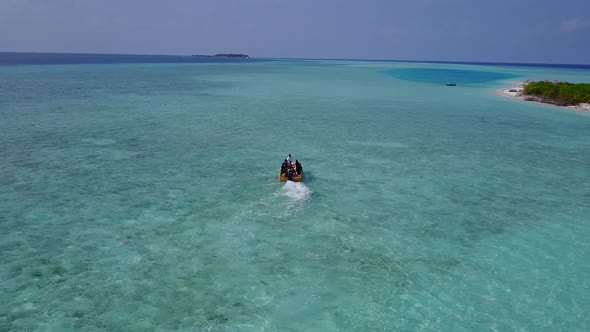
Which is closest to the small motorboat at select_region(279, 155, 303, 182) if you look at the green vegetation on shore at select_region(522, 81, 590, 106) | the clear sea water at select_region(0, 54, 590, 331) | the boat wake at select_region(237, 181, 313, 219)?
the boat wake at select_region(237, 181, 313, 219)

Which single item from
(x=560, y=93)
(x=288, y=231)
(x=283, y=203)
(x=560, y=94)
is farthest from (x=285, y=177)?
(x=560, y=93)

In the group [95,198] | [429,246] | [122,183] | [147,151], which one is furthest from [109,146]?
[429,246]

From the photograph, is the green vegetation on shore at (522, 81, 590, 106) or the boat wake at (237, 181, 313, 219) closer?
the boat wake at (237, 181, 313, 219)

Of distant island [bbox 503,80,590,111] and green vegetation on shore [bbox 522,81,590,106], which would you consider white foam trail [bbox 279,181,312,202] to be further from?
green vegetation on shore [bbox 522,81,590,106]

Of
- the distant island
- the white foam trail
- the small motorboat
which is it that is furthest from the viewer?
the distant island

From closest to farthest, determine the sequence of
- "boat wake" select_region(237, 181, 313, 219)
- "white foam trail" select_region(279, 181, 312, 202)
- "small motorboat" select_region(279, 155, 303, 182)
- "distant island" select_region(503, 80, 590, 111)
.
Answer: "boat wake" select_region(237, 181, 313, 219)
"white foam trail" select_region(279, 181, 312, 202)
"small motorboat" select_region(279, 155, 303, 182)
"distant island" select_region(503, 80, 590, 111)

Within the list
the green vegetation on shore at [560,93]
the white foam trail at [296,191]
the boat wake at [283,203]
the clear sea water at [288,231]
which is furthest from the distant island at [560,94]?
the boat wake at [283,203]

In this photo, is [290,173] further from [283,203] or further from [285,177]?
[283,203]

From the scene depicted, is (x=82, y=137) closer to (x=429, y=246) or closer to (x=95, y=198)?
(x=95, y=198)
